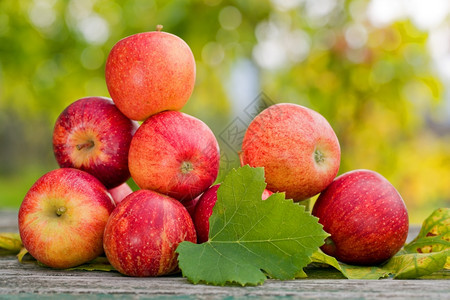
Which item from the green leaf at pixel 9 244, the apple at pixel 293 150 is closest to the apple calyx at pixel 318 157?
the apple at pixel 293 150

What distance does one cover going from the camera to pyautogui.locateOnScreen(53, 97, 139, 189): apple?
1.20 meters

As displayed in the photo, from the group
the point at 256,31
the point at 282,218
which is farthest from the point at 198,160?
the point at 256,31

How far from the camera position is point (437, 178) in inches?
116

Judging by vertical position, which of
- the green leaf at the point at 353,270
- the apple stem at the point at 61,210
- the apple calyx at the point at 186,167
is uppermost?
the apple calyx at the point at 186,167

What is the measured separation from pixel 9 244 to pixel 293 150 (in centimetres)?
86

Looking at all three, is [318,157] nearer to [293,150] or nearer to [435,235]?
[293,150]

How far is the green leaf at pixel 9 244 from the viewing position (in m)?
1.37

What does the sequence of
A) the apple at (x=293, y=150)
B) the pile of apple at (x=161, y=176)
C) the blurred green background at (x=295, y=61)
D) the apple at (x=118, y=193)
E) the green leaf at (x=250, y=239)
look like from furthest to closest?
the blurred green background at (x=295, y=61) → the apple at (x=118, y=193) → the apple at (x=293, y=150) → the pile of apple at (x=161, y=176) → the green leaf at (x=250, y=239)

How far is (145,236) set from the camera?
3.29ft

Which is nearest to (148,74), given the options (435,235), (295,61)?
(435,235)

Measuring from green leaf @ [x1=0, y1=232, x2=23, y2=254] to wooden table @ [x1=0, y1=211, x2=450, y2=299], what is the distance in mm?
384

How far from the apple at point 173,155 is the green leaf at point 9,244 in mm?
505

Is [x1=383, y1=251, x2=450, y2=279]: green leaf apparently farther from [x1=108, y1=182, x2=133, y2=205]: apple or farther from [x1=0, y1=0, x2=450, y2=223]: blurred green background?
[x1=0, y1=0, x2=450, y2=223]: blurred green background

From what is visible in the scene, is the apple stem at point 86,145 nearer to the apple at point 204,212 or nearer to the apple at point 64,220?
the apple at point 64,220
